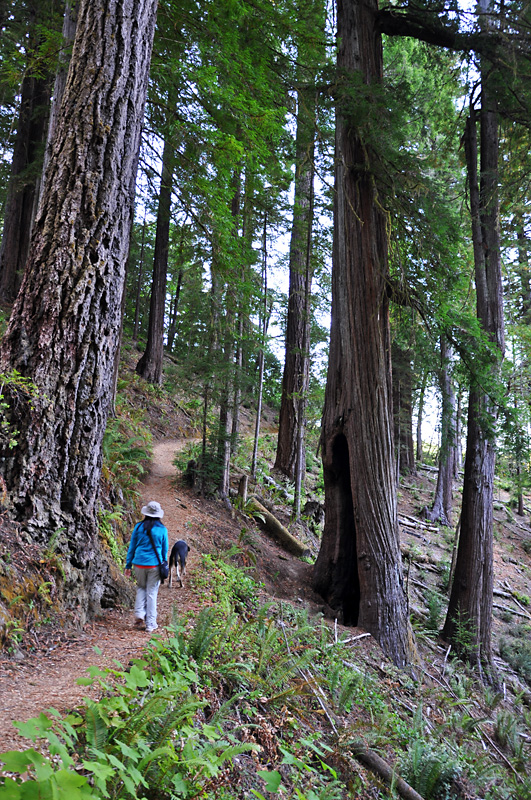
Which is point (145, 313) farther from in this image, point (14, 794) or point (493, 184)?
point (14, 794)

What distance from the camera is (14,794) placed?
1.55 meters

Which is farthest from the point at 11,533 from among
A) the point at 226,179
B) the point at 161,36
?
the point at 161,36

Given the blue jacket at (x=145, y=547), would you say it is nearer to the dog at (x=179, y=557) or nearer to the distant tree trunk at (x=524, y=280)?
the dog at (x=179, y=557)

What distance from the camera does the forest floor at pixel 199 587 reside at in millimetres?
3121

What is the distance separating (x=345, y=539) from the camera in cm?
813

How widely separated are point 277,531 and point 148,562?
19.4 feet

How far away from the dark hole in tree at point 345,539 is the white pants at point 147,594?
3929 millimetres

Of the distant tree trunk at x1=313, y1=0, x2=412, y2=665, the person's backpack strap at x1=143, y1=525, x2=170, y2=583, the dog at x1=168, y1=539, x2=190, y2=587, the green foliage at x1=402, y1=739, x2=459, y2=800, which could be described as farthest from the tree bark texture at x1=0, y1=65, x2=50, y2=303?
the green foliage at x1=402, y1=739, x2=459, y2=800

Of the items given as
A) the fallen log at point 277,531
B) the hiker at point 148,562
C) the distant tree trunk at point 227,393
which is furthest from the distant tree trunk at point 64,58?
the fallen log at point 277,531

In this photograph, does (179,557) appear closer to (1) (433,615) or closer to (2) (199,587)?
(2) (199,587)

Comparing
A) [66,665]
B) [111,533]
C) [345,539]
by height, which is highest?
[111,533]

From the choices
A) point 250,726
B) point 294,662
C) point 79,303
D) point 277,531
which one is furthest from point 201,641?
point 277,531

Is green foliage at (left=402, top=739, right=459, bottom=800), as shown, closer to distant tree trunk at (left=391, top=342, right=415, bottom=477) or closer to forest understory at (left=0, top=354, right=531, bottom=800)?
forest understory at (left=0, top=354, right=531, bottom=800)

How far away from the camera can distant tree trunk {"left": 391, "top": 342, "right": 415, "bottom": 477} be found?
721 inches
